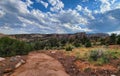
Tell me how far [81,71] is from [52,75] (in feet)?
6.27

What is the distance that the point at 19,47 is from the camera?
23.9 meters

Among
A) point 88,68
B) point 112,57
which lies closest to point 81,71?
point 88,68

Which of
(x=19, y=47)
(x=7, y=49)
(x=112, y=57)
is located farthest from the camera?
(x=19, y=47)

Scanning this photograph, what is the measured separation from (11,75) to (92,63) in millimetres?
5406

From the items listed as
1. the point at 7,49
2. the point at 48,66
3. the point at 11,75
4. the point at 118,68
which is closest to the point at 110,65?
the point at 118,68

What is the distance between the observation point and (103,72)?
12500mm

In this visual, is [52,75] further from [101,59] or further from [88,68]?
[101,59]

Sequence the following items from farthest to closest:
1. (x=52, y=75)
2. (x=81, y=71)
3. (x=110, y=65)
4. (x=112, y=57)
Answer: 1. (x=112, y=57)
2. (x=110, y=65)
3. (x=81, y=71)
4. (x=52, y=75)

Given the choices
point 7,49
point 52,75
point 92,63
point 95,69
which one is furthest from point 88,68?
point 7,49

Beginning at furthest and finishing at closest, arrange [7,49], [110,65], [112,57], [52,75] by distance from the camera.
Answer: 1. [7,49]
2. [112,57]
3. [110,65]
4. [52,75]

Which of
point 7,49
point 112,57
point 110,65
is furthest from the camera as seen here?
point 7,49

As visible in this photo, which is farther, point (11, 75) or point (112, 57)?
point (112, 57)

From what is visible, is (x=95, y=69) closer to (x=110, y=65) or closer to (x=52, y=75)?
(x=110, y=65)

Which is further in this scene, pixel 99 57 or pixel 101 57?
pixel 99 57
